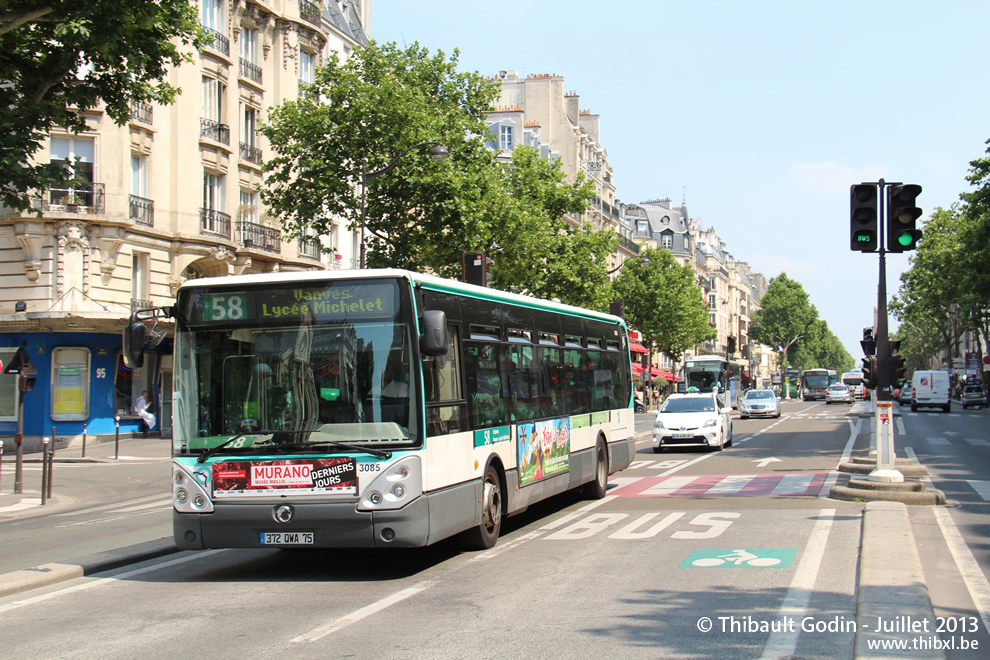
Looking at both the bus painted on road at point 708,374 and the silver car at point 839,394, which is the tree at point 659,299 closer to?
the silver car at point 839,394

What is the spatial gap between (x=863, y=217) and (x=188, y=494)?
9.09 meters

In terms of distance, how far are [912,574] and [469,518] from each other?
405 cm

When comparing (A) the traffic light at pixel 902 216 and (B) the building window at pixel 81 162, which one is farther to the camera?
(B) the building window at pixel 81 162

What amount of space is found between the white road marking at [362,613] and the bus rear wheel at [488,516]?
168 cm

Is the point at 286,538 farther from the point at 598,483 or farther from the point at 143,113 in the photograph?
the point at 143,113

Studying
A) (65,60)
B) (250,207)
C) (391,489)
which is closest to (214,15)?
(250,207)

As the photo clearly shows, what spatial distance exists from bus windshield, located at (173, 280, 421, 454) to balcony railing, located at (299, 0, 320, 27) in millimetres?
37437

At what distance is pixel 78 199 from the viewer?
32344 millimetres

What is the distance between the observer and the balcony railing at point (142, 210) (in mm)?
34031

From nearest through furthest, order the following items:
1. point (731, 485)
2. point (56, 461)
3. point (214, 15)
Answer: point (731, 485) < point (56, 461) < point (214, 15)

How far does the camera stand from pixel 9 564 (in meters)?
10.9

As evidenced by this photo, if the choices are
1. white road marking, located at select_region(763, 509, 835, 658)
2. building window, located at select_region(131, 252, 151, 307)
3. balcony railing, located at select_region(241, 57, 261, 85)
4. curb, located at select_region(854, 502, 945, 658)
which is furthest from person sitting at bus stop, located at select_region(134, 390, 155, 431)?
curb, located at select_region(854, 502, 945, 658)

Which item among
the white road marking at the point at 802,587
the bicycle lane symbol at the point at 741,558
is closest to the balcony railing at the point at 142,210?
the white road marking at the point at 802,587

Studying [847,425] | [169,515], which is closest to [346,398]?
[169,515]
